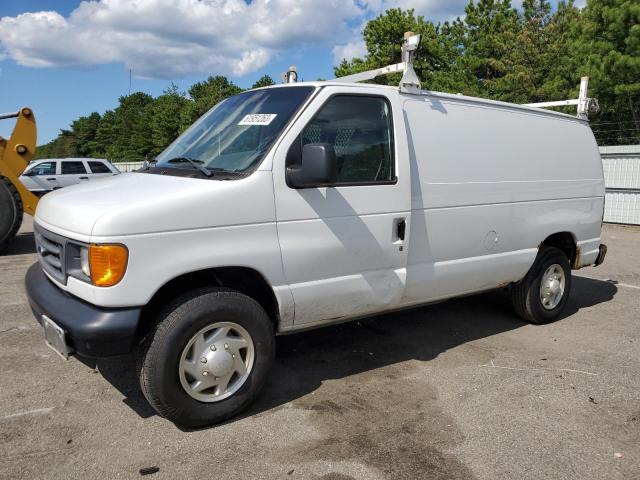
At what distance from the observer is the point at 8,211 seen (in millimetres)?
9148

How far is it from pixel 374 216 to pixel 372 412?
4.50 ft

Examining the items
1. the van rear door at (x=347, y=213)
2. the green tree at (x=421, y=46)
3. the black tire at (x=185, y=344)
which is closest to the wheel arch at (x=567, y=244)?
the van rear door at (x=347, y=213)

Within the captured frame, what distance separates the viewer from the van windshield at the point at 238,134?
357 centimetres

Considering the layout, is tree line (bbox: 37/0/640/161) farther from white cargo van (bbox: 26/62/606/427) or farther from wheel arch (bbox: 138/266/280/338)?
wheel arch (bbox: 138/266/280/338)

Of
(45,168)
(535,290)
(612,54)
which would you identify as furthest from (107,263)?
(612,54)

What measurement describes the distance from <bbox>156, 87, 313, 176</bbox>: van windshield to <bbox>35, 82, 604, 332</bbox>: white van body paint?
122 millimetres

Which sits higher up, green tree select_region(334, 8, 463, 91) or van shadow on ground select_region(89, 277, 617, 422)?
green tree select_region(334, 8, 463, 91)

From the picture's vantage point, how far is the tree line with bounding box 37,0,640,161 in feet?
54.1

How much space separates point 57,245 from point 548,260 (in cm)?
459

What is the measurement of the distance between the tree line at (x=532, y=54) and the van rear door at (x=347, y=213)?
9051mm

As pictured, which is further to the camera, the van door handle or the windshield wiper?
the van door handle

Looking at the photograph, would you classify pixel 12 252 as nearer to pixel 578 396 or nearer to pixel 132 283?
pixel 132 283

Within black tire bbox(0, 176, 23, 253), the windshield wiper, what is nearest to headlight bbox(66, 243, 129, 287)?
the windshield wiper

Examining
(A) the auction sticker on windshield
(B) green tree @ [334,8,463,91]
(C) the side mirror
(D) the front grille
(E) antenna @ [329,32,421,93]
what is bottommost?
(D) the front grille
